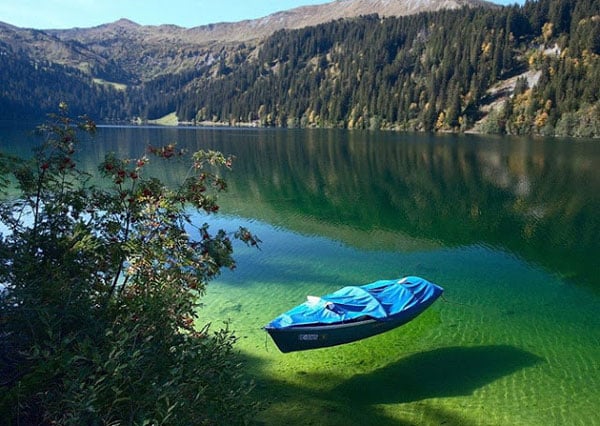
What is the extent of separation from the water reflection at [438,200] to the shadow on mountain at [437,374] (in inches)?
500

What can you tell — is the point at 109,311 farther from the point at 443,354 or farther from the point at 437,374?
the point at 443,354

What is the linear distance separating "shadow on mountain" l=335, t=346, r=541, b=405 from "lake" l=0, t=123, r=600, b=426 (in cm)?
7

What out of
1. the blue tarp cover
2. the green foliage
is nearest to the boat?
the blue tarp cover

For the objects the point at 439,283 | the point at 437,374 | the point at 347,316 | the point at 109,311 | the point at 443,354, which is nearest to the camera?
the point at 109,311

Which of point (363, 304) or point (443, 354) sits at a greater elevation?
point (363, 304)

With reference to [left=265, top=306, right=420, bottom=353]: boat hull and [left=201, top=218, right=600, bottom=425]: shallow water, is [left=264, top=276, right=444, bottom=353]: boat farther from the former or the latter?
[left=201, top=218, right=600, bottom=425]: shallow water

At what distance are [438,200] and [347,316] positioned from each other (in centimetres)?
3466

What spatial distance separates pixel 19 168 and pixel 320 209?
36022mm

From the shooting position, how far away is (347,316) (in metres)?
17.3

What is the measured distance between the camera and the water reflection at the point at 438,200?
113 ft

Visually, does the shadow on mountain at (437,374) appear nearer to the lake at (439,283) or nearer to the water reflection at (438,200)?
the lake at (439,283)

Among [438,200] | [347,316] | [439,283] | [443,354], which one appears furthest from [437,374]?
[438,200]

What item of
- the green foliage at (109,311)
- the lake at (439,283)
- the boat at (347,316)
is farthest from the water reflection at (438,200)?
the green foliage at (109,311)

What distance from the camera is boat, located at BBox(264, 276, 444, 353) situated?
16516 millimetres
